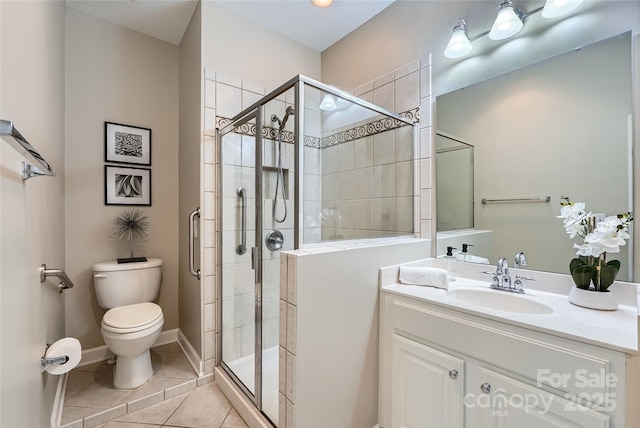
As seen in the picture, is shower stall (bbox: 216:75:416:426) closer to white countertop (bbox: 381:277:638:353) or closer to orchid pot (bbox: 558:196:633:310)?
white countertop (bbox: 381:277:638:353)

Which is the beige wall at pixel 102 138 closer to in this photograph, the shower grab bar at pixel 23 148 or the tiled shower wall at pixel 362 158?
the tiled shower wall at pixel 362 158

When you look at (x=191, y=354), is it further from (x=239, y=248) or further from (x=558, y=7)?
(x=558, y=7)

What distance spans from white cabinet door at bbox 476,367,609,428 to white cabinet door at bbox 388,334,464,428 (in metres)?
0.07

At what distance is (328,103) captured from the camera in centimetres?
162

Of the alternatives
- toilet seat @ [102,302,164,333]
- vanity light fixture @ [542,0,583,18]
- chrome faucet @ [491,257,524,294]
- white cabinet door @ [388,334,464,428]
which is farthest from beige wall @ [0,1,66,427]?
vanity light fixture @ [542,0,583,18]

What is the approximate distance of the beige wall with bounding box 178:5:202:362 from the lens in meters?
1.97

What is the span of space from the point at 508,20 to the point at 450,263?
1.39 meters

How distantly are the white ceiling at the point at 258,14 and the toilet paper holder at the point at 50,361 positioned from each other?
7.44ft

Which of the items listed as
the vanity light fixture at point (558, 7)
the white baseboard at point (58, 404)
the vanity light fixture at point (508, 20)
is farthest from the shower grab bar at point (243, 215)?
the vanity light fixture at point (558, 7)

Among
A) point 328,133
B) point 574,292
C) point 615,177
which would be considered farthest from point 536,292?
point 328,133

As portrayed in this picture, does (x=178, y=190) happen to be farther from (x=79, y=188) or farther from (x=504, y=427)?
(x=504, y=427)

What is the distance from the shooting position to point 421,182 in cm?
185

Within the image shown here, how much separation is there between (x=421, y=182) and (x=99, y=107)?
2550 mm

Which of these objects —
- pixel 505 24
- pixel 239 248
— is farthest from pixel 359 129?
pixel 239 248
